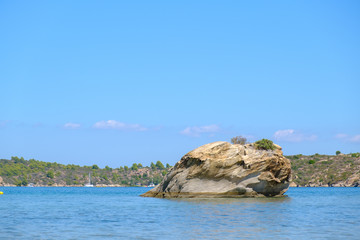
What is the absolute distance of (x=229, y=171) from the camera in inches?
2618

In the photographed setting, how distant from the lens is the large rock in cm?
6650

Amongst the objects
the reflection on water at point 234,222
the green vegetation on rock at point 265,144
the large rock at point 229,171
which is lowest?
the reflection on water at point 234,222

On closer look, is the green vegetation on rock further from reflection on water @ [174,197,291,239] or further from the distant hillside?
the distant hillside

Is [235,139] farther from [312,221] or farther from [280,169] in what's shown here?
[312,221]

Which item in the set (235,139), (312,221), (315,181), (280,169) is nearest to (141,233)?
(312,221)

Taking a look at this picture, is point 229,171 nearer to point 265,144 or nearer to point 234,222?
point 265,144

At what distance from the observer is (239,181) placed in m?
67.3

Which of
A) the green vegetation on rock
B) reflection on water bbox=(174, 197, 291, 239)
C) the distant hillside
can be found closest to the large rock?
the green vegetation on rock

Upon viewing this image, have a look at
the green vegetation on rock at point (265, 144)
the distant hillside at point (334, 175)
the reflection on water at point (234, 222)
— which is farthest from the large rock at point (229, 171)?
→ the distant hillside at point (334, 175)

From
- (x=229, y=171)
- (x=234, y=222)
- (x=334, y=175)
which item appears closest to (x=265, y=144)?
(x=229, y=171)

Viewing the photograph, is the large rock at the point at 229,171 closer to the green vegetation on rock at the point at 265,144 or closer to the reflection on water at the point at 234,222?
the green vegetation on rock at the point at 265,144

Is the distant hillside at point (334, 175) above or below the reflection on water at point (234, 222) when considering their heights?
above

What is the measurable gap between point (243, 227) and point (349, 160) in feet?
571

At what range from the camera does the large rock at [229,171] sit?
66500 millimetres
